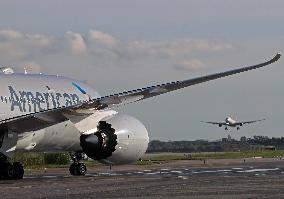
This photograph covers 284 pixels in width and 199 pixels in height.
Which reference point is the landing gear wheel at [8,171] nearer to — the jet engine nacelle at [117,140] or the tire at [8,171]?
the tire at [8,171]

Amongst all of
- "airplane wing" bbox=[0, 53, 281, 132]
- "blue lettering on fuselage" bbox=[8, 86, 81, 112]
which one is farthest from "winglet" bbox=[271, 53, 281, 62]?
"blue lettering on fuselage" bbox=[8, 86, 81, 112]

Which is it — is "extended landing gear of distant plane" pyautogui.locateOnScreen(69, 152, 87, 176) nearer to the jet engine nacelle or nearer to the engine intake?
the jet engine nacelle

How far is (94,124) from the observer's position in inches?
1170

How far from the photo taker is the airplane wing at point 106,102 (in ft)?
82.9

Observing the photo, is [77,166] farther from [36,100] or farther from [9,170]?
[36,100]

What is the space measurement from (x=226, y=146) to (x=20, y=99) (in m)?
110

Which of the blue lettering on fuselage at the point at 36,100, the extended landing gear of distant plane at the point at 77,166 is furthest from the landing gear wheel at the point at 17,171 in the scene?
the extended landing gear of distant plane at the point at 77,166

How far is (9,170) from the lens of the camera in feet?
96.6

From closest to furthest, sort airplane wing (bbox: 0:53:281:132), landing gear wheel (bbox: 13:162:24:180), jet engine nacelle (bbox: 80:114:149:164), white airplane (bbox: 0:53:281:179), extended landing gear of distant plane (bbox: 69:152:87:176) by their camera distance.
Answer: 1. airplane wing (bbox: 0:53:281:132)
2. white airplane (bbox: 0:53:281:179)
3. jet engine nacelle (bbox: 80:114:149:164)
4. landing gear wheel (bbox: 13:162:24:180)
5. extended landing gear of distant plane (bbox: 69:152:87:176)

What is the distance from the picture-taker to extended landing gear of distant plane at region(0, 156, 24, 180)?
1152 inches

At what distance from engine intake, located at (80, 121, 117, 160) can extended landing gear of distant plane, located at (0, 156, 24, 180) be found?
3.07 m

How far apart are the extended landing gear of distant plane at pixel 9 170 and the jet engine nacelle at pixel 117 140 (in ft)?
A: 9.88

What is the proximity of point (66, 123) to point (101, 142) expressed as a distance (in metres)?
2.67

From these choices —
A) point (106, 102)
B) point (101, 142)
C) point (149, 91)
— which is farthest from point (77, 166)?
point (149, 91)
